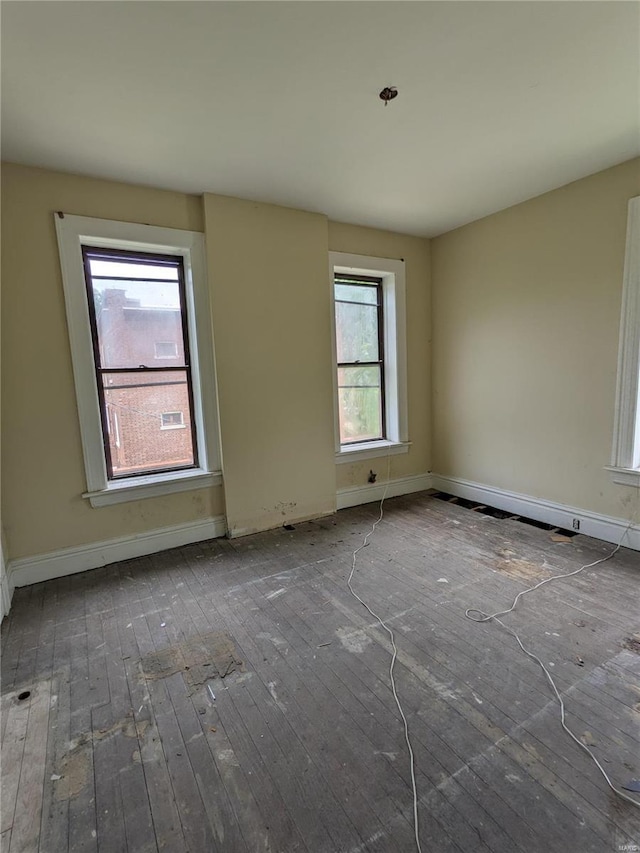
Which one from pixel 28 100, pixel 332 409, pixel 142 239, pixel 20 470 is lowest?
pixel 20 470

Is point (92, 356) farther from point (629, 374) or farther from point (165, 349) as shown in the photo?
point (629, 374)

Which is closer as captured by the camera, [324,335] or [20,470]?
[20,470]

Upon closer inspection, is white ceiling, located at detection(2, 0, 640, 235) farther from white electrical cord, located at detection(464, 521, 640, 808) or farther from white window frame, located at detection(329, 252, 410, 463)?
white electrical cord, located at detection(464, 521, 640, 808)

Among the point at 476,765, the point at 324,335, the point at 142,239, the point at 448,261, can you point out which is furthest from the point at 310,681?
the point at 448,261

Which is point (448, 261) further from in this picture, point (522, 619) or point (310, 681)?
point (310, 681)

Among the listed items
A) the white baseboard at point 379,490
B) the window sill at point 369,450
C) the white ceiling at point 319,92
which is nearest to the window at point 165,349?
the white ceiling at point 319,92

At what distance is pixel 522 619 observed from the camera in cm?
214

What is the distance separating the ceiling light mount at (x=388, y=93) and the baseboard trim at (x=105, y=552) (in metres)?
3.01

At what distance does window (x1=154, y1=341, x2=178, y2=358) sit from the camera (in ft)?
10.2

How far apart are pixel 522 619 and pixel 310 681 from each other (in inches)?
47.0

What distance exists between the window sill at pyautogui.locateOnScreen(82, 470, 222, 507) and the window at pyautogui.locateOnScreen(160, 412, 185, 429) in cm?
38

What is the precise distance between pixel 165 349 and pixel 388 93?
7.26 feet

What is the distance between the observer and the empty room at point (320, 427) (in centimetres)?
138

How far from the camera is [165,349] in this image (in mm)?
3143
